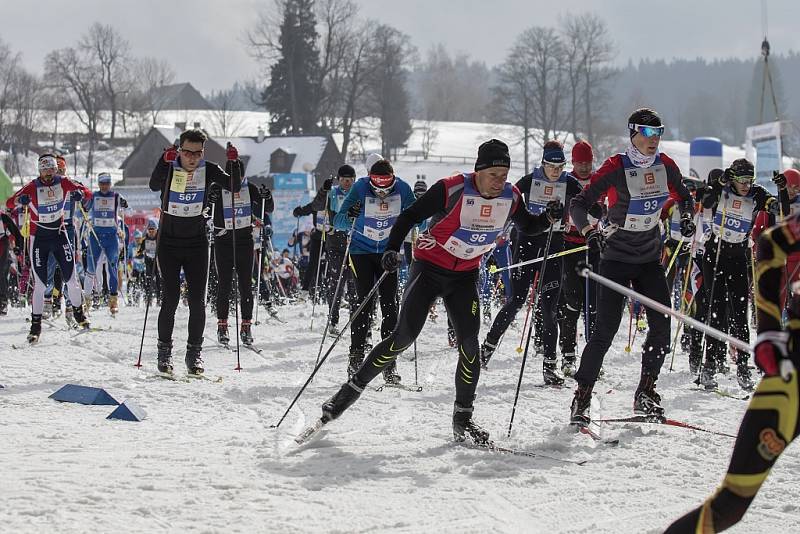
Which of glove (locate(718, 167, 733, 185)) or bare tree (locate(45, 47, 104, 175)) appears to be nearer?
glove (locate(718, 167, 733, 185))

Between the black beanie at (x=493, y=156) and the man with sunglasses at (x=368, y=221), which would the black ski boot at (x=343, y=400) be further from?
the man with sunglasses at (x=368, y=221)

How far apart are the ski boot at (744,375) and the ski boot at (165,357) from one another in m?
4.99

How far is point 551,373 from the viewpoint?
796 centimetres

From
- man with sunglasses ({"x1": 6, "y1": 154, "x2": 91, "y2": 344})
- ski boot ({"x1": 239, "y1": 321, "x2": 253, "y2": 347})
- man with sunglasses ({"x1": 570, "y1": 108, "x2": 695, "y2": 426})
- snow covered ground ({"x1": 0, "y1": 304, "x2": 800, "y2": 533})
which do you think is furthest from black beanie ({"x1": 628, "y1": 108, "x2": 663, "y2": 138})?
man with sunglasses ({"x1": 6, "y1": 154, "x2": 91, "y2": 344})

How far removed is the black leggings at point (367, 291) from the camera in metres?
7.78

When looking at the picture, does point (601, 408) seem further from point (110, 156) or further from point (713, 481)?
point (110, 156)

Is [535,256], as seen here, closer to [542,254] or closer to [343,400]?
[542,254]

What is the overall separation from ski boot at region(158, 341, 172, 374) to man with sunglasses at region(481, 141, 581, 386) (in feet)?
9.47

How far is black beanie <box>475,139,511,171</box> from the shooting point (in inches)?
215

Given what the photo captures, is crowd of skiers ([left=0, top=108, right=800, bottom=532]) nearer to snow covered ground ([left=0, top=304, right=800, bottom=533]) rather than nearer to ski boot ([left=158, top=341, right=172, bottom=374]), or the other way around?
ski boot ([left=158, top=341, right=172, bottom=374])

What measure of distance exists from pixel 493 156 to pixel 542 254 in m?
3.31

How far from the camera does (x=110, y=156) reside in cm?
7656

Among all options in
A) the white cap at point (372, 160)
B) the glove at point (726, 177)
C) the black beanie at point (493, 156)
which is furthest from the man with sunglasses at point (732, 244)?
the black beanie at point (493, 156)

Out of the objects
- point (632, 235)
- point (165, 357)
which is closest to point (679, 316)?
point (632, 235)
